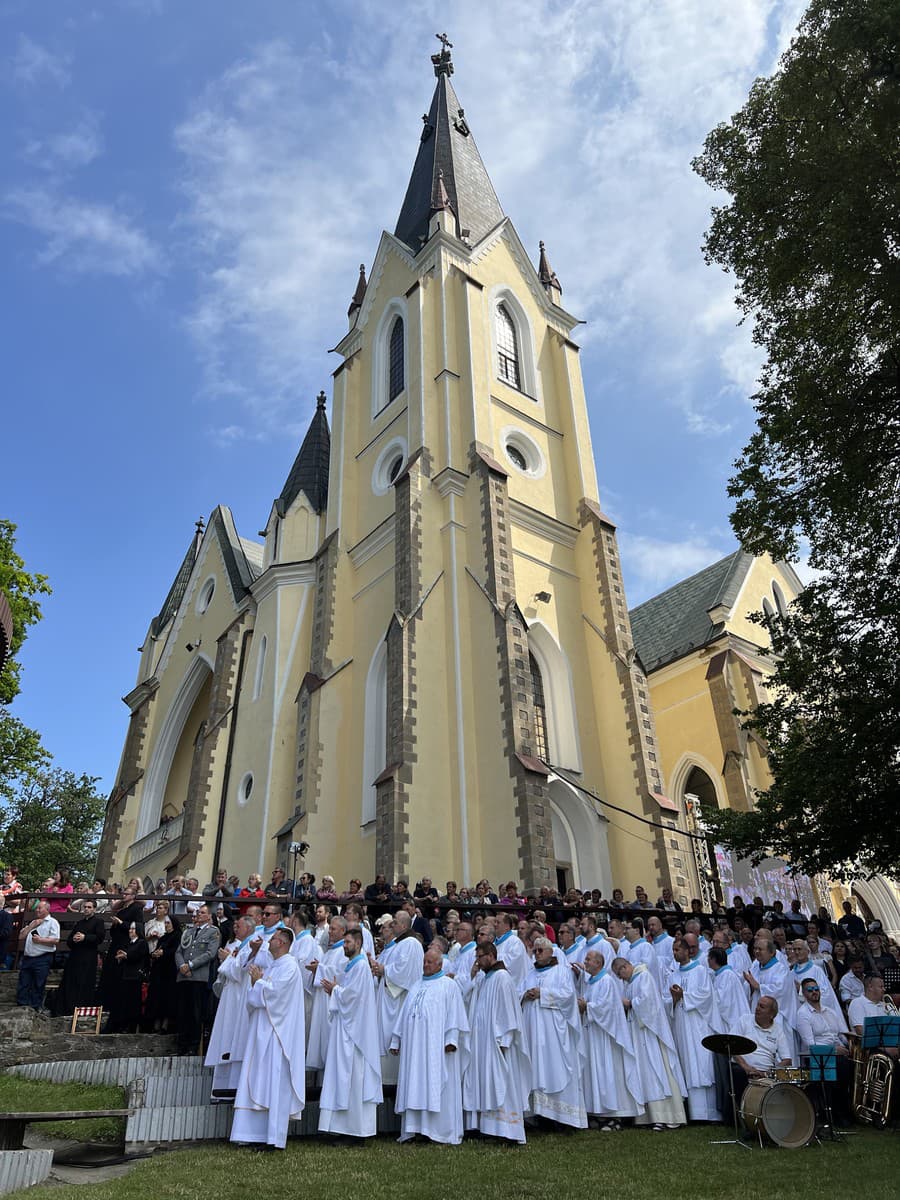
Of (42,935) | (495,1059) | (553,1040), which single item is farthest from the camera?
(42,935)

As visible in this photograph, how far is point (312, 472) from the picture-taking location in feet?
96.0

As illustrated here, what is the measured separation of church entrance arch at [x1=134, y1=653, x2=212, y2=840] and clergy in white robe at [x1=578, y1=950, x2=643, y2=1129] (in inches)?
928

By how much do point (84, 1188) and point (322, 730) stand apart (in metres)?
15.6

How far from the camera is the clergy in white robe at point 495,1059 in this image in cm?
806

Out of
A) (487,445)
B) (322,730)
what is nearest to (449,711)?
(322,730)

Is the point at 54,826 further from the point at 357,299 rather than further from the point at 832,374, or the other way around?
the point at 832,374

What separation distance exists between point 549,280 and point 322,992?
25293 mm

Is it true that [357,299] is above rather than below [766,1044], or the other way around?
above

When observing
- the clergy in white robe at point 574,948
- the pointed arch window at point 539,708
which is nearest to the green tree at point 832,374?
the clergy in white robe at point 574,948

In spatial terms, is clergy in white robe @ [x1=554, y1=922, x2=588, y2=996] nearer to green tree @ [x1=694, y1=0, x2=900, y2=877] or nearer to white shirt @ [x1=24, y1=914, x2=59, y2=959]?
green tree @ [x1=694, y1=0, x2=900, y2=877]

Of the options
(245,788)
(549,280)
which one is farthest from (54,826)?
(549,280)

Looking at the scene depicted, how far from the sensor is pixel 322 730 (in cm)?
2136

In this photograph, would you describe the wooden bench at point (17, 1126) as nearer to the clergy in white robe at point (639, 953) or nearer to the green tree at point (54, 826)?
the clergy in white robe at point (639, 953)

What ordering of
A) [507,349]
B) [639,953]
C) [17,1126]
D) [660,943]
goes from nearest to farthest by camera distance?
[17,1126], [639,953], [660,943], [507,349]
